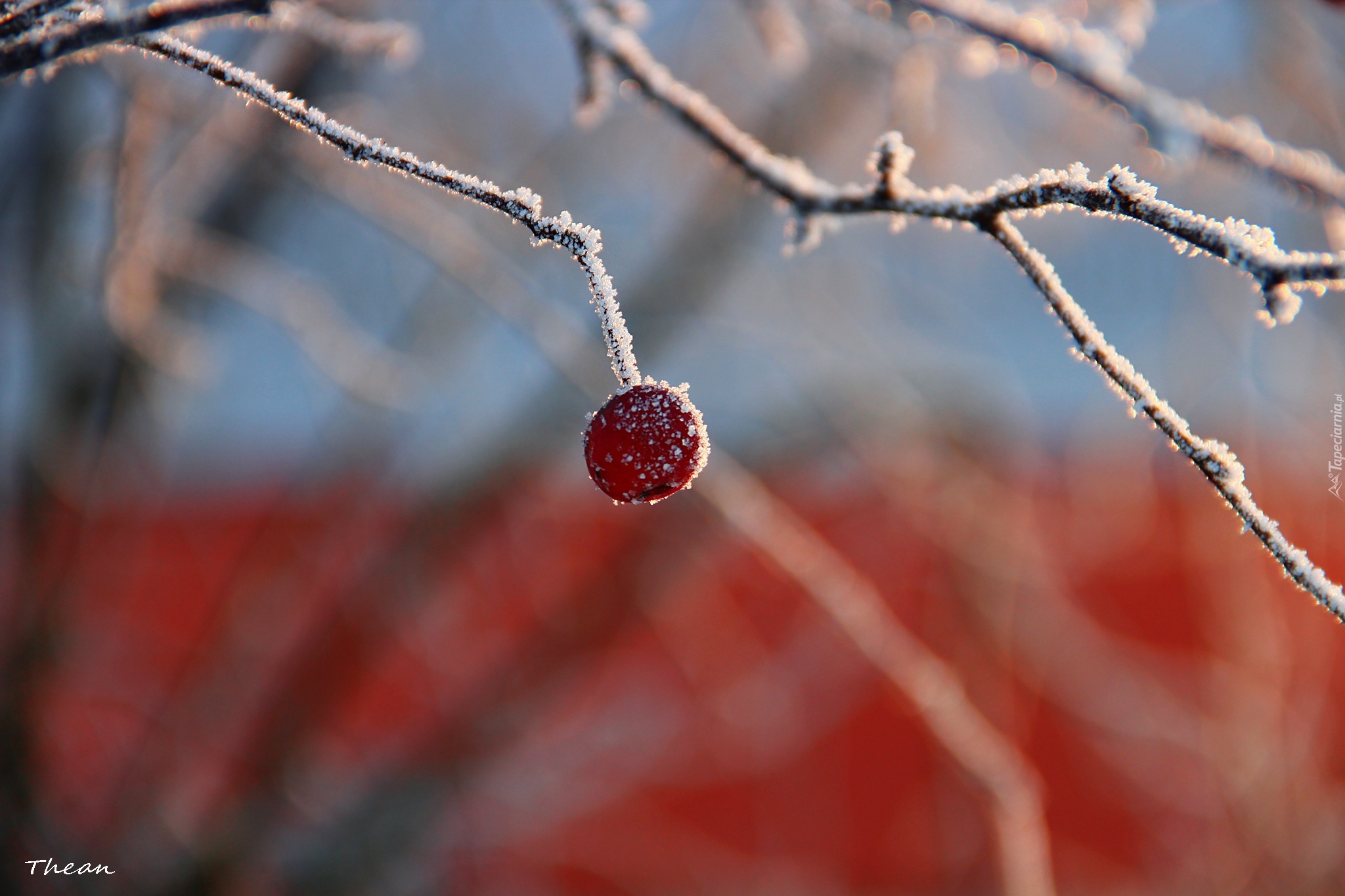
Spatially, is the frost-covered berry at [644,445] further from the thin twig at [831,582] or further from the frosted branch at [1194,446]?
the thin twig at [831,582]

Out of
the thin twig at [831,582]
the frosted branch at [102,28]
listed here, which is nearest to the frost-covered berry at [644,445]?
the frosted branch at [102,28]

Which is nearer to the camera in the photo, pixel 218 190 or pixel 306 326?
pixel 306 326

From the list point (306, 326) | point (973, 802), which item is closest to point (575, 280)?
point (306, 326)

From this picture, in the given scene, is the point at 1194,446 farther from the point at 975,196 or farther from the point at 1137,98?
the point at 1137,98

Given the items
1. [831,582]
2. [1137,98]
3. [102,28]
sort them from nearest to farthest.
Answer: [102,28], [1137,98], [831,582]

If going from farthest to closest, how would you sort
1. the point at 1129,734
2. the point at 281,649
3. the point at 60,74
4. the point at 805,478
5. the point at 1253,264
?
the point at 281,649
the point at 805,478
the point at 1129,734
the point at 60,74
the point at 1253,264

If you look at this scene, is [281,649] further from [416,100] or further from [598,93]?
[598,93]

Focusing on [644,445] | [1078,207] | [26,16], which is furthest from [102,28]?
[1078,207]
